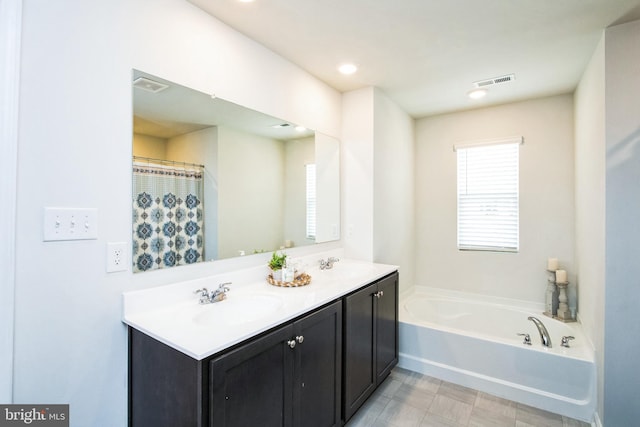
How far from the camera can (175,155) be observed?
1.60 m

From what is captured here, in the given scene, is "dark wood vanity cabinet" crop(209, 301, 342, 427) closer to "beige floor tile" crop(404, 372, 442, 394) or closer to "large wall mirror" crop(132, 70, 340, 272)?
"large wall mirror" crop(132, 70, 340, 272)

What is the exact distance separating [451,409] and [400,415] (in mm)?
387

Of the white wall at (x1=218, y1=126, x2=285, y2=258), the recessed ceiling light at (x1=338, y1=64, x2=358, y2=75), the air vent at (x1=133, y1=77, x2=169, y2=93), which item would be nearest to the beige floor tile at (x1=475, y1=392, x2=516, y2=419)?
the white wall at (x1=218, y1=126, x2=285, y2=258)

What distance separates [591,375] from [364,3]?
8.98 ft

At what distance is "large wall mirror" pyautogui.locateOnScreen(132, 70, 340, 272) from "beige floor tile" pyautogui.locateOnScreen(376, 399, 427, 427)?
132 cm

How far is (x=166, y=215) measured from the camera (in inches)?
61.4

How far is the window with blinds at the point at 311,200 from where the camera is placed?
2.50 m

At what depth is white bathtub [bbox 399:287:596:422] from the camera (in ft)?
6.89

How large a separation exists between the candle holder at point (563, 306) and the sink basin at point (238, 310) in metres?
2.74

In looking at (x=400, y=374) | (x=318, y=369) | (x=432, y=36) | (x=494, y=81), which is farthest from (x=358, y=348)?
(x=494, y=81)

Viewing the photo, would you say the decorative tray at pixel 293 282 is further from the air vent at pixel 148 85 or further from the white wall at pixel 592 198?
the white wall at pixel 592 198

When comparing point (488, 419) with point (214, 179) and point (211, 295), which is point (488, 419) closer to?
point (211, 295)

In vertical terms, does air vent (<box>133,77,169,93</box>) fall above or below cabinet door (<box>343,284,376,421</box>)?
above
